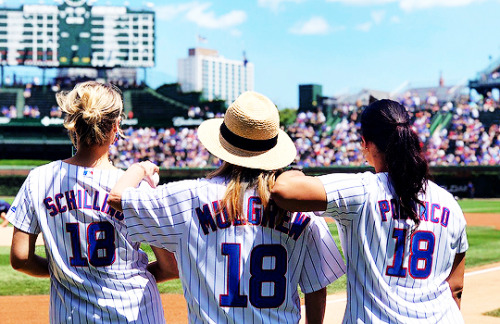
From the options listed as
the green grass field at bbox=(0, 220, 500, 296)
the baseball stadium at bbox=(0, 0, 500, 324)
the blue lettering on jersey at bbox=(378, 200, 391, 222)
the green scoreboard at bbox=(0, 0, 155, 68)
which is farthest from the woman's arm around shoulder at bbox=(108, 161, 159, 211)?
the green scoreboard at bbox=(0, 0, 155, 68)

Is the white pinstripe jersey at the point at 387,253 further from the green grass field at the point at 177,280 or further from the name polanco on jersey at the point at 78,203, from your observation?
the green grass field at the point at 177,280

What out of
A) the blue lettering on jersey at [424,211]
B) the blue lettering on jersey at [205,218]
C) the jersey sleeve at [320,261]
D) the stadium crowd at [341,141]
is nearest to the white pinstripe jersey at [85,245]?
the blue lettering on jersey at [205,218]

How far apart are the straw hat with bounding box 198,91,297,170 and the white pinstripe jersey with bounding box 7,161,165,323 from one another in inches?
19.4

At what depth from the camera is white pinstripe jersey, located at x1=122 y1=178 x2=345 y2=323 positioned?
2348 millimetres

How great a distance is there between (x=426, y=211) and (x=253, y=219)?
0.68 meters

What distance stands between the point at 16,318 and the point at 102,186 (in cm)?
463

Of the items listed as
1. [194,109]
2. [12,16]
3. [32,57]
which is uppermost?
[12,16]

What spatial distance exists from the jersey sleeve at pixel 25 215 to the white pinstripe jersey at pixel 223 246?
452mm

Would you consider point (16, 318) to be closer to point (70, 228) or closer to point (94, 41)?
point (70, 228)

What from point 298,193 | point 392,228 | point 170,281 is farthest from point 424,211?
point 170,281

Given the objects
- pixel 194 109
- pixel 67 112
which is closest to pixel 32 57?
pixel 194 109

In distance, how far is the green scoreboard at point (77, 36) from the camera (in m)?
45.0

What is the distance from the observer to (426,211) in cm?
248

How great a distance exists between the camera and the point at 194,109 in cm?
4041
